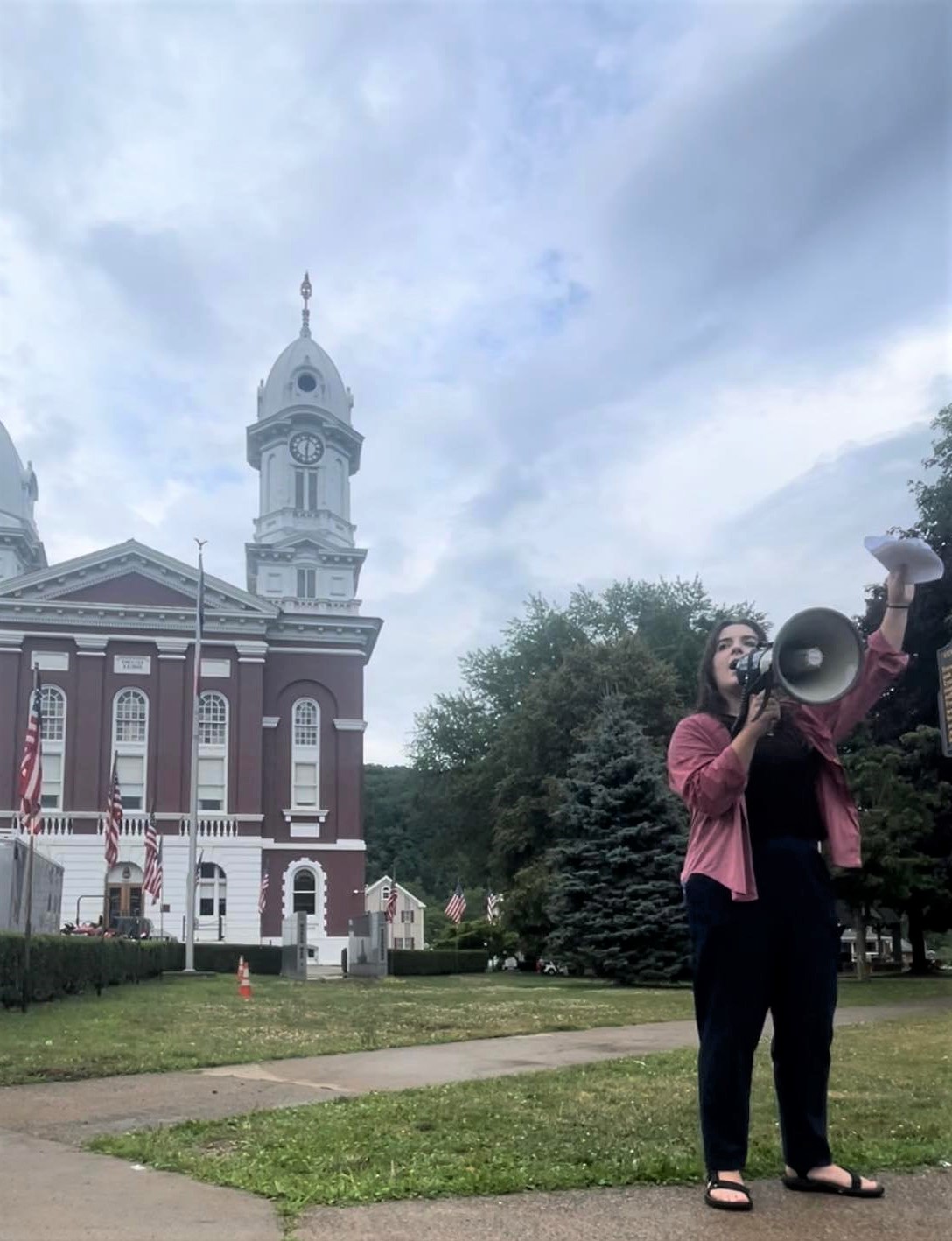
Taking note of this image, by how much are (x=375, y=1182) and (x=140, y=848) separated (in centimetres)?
4581

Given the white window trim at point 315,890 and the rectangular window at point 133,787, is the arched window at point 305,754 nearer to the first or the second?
the white window trim at point 315,890

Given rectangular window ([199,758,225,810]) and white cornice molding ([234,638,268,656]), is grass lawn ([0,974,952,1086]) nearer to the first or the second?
rectangular window ([199,758,225,810])

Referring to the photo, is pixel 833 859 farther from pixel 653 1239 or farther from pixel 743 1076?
pixel 653 1239

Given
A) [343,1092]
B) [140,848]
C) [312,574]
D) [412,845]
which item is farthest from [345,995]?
[412,845]

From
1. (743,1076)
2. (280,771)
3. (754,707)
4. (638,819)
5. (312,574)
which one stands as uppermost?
(312,574)

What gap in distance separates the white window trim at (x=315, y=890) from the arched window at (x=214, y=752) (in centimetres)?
372

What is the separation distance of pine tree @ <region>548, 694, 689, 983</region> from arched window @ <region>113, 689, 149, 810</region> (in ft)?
77.2

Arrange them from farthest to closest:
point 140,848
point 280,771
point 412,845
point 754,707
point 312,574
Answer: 1. point 412,845
2. point 312,574
3. point 280,771
4. point 140,848
5. point 754,707

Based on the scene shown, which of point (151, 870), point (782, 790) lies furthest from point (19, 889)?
point (782, 790)

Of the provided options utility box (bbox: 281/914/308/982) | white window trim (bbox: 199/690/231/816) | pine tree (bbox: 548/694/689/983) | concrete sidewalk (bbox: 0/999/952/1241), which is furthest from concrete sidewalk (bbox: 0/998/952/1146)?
white window trim (bbox: 199/690/231/816)

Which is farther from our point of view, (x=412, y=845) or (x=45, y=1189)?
(x=412, y=845)

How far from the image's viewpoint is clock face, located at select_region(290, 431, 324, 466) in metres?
60.5

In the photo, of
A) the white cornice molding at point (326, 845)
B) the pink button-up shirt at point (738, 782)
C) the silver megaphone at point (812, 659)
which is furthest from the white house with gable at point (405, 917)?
the silver megaphone at point (812, 659)

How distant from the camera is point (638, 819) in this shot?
29750 millimetres
